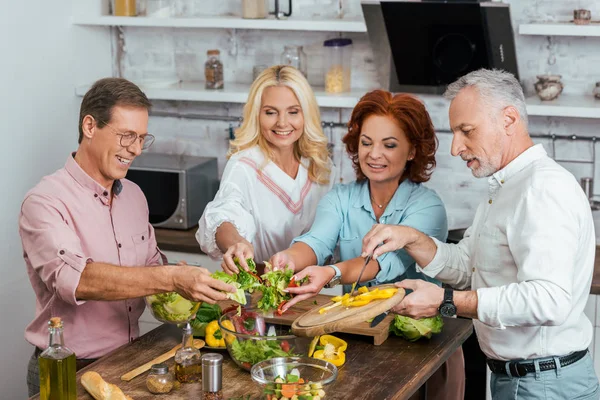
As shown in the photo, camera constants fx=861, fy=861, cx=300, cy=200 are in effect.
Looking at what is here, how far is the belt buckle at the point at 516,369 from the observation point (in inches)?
104

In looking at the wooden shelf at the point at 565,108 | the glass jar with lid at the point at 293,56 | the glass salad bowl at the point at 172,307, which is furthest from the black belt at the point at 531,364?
the glass jar with lid at the point at 293,56

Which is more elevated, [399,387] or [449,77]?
[449,77]

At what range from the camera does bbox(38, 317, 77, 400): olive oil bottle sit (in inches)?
87.2

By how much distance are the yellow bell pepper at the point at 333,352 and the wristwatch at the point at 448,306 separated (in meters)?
0.33

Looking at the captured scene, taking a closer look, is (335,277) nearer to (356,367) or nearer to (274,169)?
(356,367)

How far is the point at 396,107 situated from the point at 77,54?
2338 millimetres

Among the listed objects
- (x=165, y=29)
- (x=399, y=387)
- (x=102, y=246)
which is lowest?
(x=399, y=387)

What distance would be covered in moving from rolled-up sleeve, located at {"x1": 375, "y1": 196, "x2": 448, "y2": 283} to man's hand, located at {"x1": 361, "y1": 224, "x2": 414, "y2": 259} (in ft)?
0.70

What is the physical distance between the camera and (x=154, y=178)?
4.53 m

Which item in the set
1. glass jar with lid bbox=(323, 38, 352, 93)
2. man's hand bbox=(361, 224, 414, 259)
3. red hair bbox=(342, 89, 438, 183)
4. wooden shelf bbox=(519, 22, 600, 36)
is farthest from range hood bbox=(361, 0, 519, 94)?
man's hand bbox=(361, 224, 414, 259)

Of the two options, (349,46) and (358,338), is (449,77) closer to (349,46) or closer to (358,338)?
(349,46)

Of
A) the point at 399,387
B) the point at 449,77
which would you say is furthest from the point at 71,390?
the point at 449,77

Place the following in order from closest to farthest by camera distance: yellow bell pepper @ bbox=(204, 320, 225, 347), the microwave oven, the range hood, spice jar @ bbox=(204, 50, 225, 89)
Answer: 1. yellow bell pepper @ bbox=(204, 320, 225, 347)
2. the range hood
3. the microwave oven
4. spice jar @ bbox=(204, 50, 225, 89)

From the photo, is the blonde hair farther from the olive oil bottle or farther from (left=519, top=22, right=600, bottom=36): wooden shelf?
the olive oil bottle
